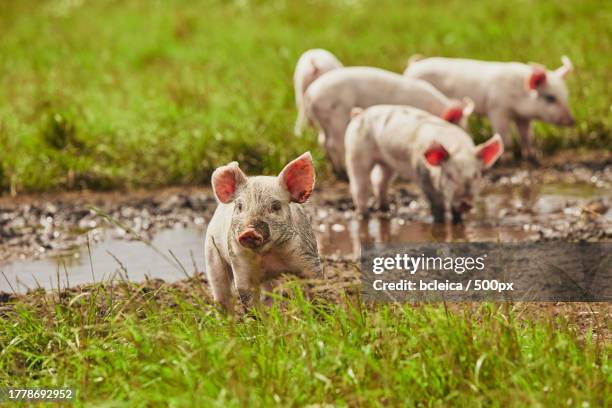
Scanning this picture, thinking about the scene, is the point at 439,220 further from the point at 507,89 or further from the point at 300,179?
the point at 300,179

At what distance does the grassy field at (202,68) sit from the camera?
8.97m

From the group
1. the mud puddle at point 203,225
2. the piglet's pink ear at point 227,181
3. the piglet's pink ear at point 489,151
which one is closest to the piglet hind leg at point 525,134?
the mud puddle at point 203,225

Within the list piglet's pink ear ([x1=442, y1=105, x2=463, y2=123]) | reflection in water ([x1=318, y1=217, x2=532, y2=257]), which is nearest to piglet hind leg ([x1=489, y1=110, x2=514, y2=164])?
piglet's pink ear ([x1=442, y1=105, x2=463, y2=123])

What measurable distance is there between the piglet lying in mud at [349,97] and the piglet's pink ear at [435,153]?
1666 millimetres

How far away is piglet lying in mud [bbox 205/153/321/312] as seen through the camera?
14.2 ft

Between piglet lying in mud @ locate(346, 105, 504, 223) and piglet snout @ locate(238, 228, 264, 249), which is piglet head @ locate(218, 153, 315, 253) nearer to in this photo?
piglet snout @ locate(238, 228, 264, 249)

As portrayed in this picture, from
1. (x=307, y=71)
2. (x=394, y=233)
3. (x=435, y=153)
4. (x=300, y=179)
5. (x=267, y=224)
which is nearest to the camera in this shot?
(x=267, y=224)

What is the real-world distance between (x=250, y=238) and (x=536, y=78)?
5.62 metres

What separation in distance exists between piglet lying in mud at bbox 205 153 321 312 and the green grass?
1.13ft

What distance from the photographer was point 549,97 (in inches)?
364

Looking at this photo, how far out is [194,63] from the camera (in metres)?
13.4

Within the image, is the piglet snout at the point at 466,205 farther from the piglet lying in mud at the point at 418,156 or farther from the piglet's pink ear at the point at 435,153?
the piglet's pink ear at the point at 435,153

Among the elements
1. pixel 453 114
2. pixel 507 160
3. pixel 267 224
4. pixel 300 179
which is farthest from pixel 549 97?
pixel 267 224

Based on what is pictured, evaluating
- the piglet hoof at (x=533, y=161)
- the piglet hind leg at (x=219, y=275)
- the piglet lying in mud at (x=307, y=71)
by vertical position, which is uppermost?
the piglet lying in mud at (x=307, y=71)
